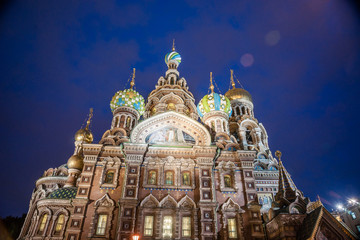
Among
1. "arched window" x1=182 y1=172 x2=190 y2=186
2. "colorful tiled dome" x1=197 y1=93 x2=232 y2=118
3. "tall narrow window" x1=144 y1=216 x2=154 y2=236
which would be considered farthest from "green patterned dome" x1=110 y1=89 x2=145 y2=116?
"tall narrow window" x1=144 y1=216 x2=154 y2=236

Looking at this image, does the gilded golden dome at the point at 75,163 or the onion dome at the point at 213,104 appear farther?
the onion dome at the point at 213,104

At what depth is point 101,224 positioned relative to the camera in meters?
13.8

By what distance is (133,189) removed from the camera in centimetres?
1447

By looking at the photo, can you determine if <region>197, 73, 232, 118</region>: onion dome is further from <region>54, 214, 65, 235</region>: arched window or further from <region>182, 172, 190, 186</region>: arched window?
<region>54, 214, 65, 235</region>: arched window

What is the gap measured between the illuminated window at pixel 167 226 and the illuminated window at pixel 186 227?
29.6 inches

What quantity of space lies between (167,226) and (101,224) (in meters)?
3.77

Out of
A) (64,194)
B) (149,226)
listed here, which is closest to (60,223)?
(64,194)

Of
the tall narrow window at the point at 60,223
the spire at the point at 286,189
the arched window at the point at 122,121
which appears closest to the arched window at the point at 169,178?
the spire at the point at 286,189

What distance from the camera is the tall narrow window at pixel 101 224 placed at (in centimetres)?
1350

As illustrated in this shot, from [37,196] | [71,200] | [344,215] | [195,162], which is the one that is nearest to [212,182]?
[195,162]

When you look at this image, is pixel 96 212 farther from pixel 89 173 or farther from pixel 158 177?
pixel 158 177

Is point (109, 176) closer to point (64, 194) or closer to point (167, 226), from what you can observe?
point (64, 194)

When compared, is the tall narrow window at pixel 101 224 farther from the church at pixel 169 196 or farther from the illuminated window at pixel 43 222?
the illuminated window at pixel 43 222

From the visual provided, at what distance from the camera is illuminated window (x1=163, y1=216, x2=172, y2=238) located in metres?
13.5
